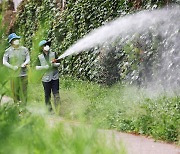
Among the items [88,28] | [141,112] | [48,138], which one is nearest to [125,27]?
[88,28]

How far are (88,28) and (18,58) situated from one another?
12353mm

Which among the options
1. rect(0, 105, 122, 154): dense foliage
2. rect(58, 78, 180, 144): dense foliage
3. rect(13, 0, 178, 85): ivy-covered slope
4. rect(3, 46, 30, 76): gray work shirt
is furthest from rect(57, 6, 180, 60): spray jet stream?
rect(0, 105, 122, 154): dense foliage

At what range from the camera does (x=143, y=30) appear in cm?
1247

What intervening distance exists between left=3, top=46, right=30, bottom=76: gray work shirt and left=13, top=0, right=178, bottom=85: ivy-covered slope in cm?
847

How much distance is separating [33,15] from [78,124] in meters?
17.1

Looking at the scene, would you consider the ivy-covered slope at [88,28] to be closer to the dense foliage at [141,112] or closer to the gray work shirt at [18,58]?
the dense foliage at [141,112]

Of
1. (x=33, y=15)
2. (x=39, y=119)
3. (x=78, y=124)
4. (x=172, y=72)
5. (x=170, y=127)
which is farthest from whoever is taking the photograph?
(x=33, y=15)

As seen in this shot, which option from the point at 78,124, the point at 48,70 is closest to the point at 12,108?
the point at 48,70

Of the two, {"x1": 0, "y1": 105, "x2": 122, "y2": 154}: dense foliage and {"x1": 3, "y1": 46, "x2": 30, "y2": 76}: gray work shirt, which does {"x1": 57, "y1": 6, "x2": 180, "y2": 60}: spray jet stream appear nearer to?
{"x1": 3, "y1": 46, "x2": 30, "y2": 76}: gray work shirt

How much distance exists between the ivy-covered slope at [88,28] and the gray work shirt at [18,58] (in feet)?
27.8

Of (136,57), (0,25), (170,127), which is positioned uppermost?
(0,25)

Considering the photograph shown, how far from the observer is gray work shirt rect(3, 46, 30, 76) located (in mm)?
3059

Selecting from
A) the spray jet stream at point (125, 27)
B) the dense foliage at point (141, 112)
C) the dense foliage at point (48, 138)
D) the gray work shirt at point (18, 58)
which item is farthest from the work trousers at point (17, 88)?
the spray jet stream at point (125, 27)

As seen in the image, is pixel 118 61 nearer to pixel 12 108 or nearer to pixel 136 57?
pixel 136 57
